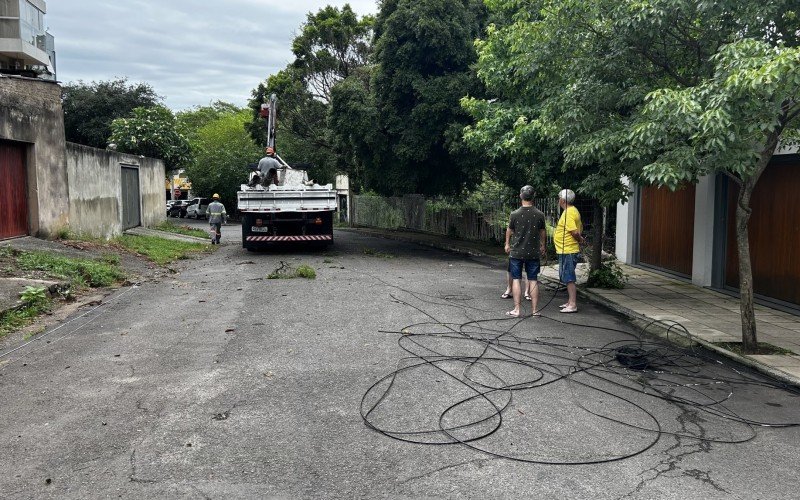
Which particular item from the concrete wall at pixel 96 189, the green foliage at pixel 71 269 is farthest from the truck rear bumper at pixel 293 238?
the green foliage at pixel 71 269

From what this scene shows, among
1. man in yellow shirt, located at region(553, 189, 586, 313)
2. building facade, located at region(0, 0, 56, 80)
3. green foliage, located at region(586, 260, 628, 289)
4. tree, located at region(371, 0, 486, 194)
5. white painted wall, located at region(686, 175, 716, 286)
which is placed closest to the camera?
man in yellow shirt, located at region(553, 189, 586, 313)

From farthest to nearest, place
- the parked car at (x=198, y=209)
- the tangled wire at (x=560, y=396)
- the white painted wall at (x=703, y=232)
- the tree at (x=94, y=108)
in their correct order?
the parked car at (x=198, y=209) → the tree at (x=94, y=108) → the white painted wall at (x=703, y=232) → the tangled wire at (x=560, y=396)

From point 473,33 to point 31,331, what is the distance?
14.9 meters

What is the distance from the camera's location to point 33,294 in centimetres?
900

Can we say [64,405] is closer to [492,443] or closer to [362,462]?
[362,462]

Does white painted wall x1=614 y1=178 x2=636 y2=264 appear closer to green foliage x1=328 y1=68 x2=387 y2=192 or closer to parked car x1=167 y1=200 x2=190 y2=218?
green foliage x1=328 y1=68 x2=387 y2=192

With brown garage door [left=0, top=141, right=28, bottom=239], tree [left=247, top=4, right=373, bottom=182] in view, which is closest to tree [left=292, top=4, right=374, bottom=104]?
tree [left=247, top=4, right=373, bottom=182]

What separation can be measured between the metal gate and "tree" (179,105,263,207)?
61.0ft

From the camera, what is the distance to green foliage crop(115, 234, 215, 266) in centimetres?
1614

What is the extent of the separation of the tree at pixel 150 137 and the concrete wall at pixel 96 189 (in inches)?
192

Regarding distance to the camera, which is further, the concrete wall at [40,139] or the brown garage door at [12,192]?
the concrete wall at [40,139]

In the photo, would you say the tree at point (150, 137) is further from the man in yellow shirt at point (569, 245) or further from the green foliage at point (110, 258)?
the man in yellow shirt at point (569, 245)

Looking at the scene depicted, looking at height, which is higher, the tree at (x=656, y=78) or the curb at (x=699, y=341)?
the tree at (x=656, y=78)

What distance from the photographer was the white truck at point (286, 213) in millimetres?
16594
